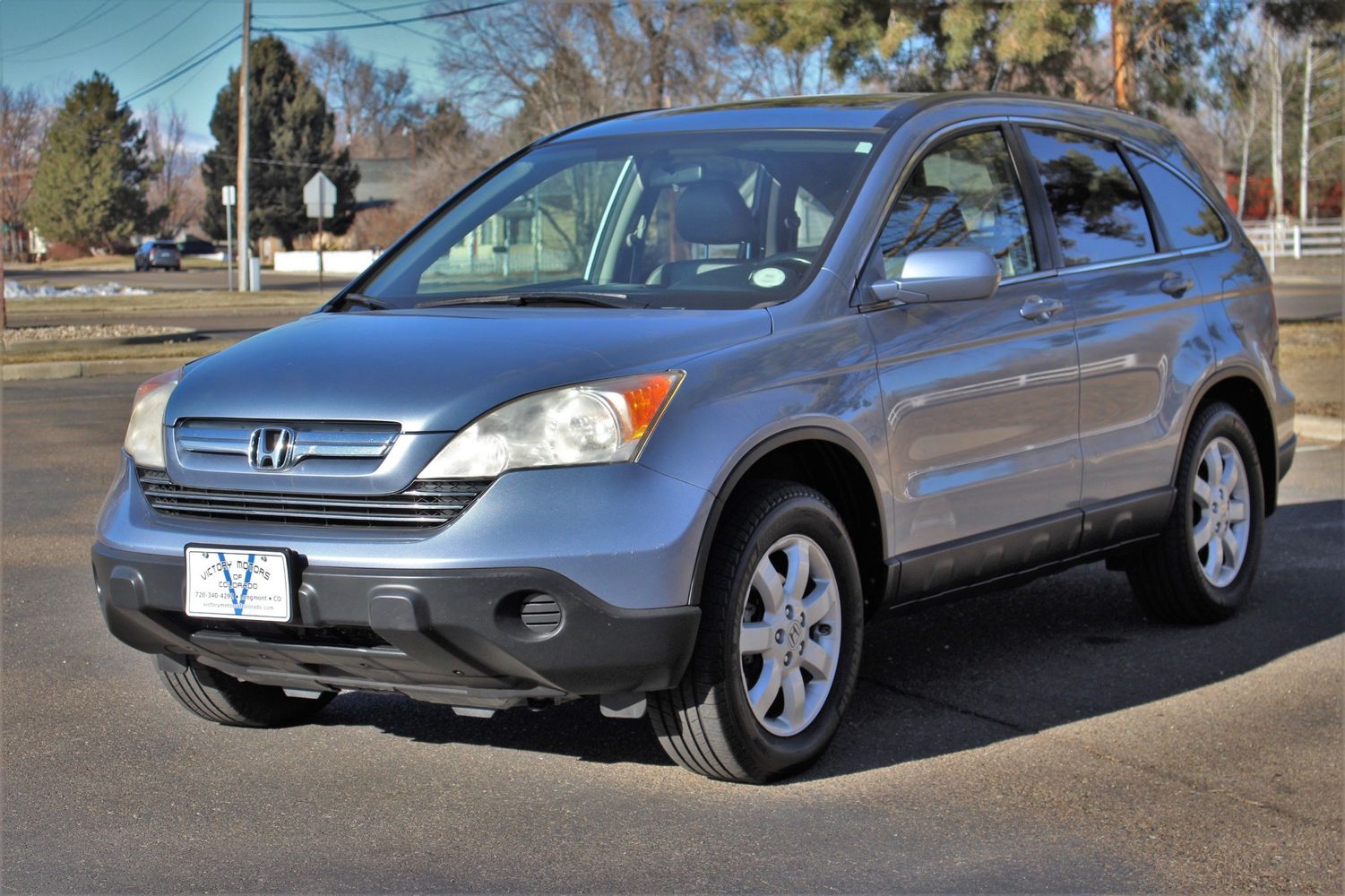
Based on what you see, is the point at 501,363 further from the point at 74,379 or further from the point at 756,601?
the point at 74,379

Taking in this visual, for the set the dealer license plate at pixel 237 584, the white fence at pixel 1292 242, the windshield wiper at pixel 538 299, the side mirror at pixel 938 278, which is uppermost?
the white fence at pixel 1292 242

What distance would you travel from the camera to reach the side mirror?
4.55 meters

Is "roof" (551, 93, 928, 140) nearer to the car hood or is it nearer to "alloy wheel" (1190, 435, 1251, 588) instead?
the car hood

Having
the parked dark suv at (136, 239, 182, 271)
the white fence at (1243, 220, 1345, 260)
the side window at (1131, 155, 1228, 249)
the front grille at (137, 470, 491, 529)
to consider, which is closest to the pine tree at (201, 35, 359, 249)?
the parked dark suv at (136, 239, 182, 271)

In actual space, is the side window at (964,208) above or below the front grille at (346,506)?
above

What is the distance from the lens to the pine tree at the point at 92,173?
75.1 meters

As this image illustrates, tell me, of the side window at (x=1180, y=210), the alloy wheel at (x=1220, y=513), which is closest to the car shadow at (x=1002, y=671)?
the alloy wheel at (x=1220, y=513)

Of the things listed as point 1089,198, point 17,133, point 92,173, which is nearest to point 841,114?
point 1089,198

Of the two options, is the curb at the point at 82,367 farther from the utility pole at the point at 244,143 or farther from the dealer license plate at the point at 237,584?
the utility pole at the point at 244,143

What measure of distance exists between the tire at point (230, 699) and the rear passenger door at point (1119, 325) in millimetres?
2634

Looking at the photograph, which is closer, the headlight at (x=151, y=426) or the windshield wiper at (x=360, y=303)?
the headlight at (x=151, y=426)

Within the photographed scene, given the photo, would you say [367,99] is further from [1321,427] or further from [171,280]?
[1321,427]

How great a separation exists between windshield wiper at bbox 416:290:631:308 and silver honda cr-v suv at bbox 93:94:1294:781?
0.02m

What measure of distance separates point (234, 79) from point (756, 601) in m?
74.2
